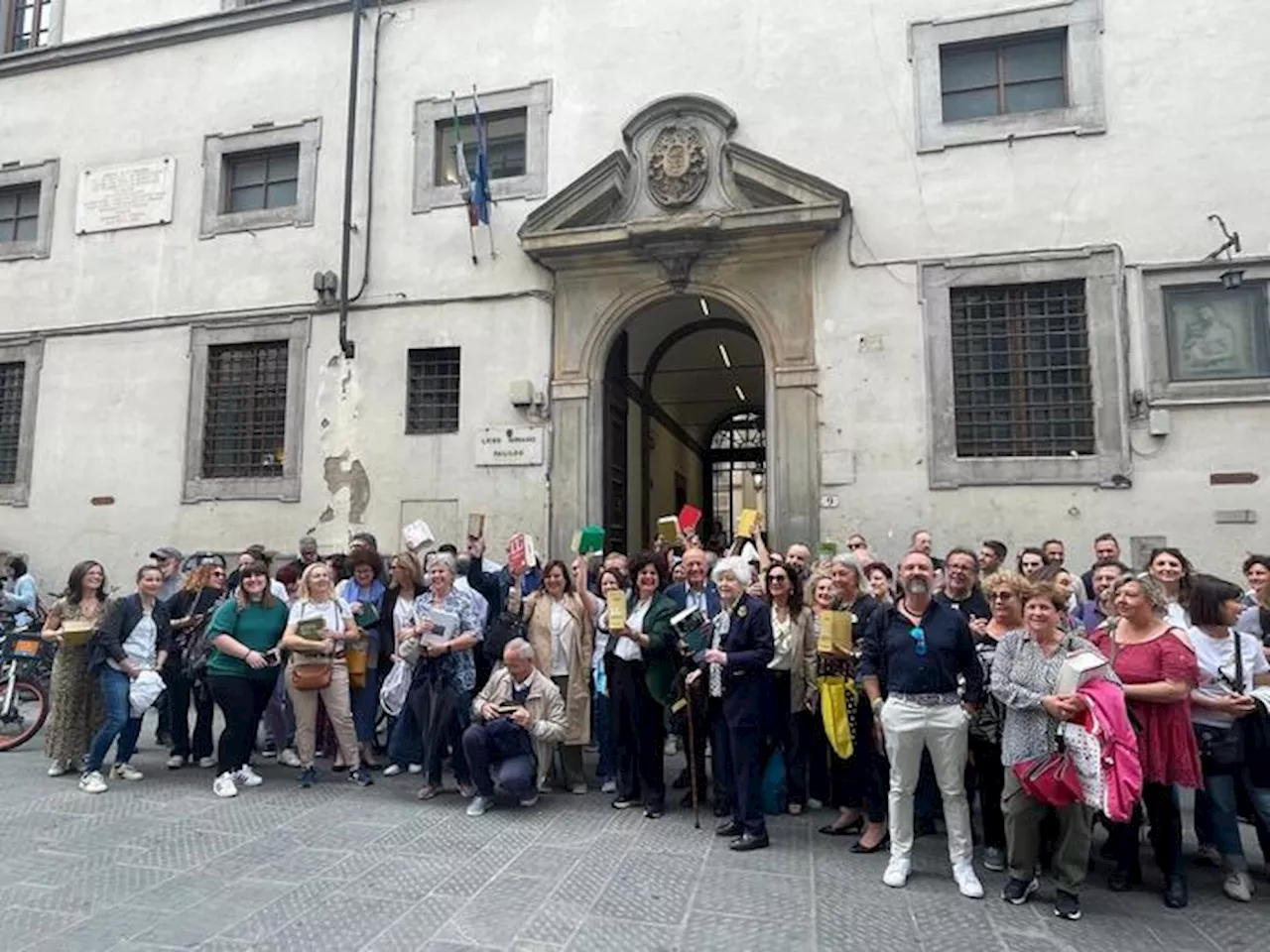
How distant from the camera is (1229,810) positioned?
15.5ft

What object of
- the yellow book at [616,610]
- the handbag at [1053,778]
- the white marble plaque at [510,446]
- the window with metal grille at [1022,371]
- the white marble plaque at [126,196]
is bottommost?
the handbag at [1053,778]

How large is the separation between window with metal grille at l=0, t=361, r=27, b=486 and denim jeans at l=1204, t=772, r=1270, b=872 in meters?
15.7

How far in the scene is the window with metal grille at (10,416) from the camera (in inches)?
541

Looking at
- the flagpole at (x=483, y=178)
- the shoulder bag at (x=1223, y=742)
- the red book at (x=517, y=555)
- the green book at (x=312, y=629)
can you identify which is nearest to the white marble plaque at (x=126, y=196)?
the flagpole at (x=483, y=178)

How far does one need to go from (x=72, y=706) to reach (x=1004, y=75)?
11873 mm

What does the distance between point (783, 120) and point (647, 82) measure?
1942 millimetres

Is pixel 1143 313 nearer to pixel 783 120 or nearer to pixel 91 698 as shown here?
pixel 783 120

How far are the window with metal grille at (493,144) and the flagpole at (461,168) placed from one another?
0.10 meters

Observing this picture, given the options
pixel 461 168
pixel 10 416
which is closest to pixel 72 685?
pixel 461 168

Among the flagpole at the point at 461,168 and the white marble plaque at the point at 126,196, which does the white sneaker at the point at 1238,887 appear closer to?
the flagpole at the point at 461,168

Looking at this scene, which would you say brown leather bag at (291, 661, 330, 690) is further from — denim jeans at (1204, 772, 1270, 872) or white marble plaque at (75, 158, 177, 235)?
white marble plaque at (75, 158, 177, 235)

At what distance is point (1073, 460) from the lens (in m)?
9.73

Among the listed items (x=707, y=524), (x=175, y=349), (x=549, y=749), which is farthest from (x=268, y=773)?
(x=707, y=524)

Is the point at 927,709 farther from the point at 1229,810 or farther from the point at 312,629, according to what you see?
the point at 312,629
